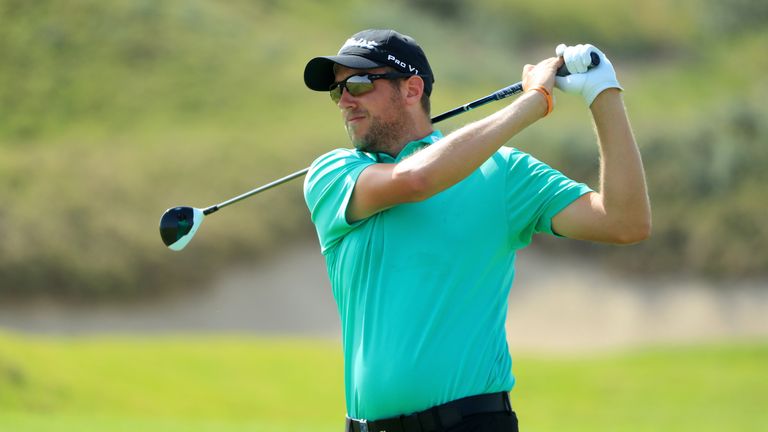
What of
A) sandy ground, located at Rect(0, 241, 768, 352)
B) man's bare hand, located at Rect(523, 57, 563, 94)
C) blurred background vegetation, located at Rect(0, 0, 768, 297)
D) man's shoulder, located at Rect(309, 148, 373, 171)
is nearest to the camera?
man's bare hand, located at Rect(523, 57, 563, 94)

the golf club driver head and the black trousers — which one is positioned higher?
the golf club driver head

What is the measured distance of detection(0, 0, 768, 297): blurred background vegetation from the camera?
21.9 meters

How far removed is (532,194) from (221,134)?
22.3 meters

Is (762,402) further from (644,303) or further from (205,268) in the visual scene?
(205,268)

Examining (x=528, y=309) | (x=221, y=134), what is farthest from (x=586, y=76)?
(x=221, y=134)

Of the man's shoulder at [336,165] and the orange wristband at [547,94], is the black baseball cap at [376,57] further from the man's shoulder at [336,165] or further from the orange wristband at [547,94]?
the orange wristband at [547,94]

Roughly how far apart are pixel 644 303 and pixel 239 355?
10.3m

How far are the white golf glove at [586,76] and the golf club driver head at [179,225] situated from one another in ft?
5.00

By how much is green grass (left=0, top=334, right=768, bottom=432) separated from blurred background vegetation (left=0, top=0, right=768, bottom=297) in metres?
2.98

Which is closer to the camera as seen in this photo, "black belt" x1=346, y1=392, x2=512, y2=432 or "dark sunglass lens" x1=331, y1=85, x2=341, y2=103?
"black belt" x1=346, y1=392, x2=512, y2=432

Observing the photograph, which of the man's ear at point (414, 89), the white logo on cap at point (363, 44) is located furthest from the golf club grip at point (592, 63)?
the white logo on cap at point (363, 44)

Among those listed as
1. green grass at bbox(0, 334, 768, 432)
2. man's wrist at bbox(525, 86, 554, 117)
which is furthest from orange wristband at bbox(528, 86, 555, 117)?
green grass at bbox(0, 334, 768, 432)

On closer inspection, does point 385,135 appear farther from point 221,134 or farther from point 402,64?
point 221,134

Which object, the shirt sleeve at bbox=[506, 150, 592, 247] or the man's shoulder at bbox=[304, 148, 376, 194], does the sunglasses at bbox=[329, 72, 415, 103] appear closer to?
the man's shoulder at bbox=[304, 148, 376, 194]
